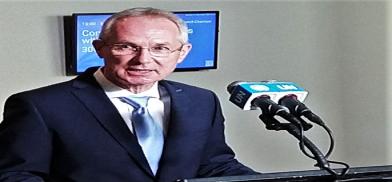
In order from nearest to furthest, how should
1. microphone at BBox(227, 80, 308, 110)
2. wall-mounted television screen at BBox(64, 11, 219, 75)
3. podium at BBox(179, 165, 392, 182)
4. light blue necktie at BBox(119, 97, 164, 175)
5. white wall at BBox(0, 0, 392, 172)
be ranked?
podium at BBox(179, 165, 392, 182), microphone at BBox(227, 80, 308, 110), light blue necktie at BBox(119, 97, 164, 175), wall-mounted television screen at BBox(64, 11, 219, 75), white wall at BBox(0, 0, 392, 172)

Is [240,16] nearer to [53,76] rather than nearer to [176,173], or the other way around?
[53,76]

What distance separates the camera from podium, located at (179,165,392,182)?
119 cm

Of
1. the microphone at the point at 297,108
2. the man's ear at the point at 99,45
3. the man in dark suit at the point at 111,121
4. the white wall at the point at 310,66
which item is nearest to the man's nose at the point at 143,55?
the man in dark suit at the point at 111,121

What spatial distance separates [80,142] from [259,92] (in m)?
0.48

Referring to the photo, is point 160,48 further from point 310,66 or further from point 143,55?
point 310,66

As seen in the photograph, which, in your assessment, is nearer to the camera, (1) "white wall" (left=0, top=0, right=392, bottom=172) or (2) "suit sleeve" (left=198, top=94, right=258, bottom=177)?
(2) "suit sleeve" (left=198, top=94, right=258, bottom=177)

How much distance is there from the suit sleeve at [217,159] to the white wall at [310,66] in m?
1.93

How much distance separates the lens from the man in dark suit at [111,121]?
155 centimetres

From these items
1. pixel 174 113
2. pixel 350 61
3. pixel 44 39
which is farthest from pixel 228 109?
pixel 174 113

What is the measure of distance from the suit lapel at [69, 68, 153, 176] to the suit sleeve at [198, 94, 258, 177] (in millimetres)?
180

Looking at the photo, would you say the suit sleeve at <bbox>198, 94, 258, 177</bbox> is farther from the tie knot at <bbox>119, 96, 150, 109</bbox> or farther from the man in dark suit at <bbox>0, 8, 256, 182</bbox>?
the tie knot at <bbox>119, 96, 150, 109</bbox>

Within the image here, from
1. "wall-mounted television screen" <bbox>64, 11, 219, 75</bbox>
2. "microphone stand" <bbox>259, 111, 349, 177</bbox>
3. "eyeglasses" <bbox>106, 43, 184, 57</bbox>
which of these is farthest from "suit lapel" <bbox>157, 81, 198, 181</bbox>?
"wall-mounted television screen" <bbox>64, 11, 219, 75</bbox>

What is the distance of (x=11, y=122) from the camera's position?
1.57 metres

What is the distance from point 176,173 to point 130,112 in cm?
18
